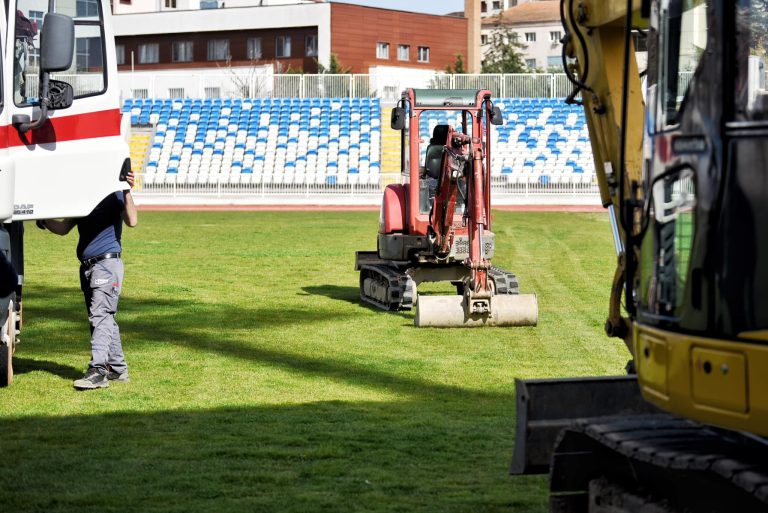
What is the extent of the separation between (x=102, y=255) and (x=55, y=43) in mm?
1920

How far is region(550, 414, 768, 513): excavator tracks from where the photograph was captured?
454 cm

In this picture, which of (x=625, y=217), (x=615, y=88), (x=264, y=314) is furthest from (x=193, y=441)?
(x=264, y=314)

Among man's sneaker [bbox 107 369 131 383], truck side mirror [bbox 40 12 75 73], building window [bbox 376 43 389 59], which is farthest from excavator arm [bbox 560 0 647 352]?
building window [bbox 376 43 389 59]

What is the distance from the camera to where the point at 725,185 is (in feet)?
14.2

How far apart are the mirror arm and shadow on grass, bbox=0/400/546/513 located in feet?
6.79

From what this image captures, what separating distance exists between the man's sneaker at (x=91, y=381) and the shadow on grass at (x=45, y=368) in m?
0.68

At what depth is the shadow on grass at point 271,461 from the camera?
725 centimetres

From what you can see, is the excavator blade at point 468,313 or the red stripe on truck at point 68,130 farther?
the excavator blade at point 468,313

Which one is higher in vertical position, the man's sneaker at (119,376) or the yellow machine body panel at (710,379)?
the yellow machine body panel at (710,379)

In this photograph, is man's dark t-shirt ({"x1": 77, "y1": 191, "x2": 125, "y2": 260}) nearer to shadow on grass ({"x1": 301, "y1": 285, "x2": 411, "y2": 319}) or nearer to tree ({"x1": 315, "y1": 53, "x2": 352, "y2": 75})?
shadow on grass ({"x1": 301, "y1": 285, "x2": 411, "y2": 319})

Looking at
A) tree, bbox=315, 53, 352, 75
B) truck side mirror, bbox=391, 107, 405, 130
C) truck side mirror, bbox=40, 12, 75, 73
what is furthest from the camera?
tree, bbox=315, 53, 352, 75

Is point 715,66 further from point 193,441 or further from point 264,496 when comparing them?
point 193,441

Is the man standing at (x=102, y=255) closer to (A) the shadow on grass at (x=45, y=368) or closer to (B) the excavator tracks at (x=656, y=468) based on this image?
(A) the shadow on grass at (x=45, y=368)

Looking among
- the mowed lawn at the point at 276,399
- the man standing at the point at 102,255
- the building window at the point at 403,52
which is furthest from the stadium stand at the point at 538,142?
the man standing at the point at 102,255
